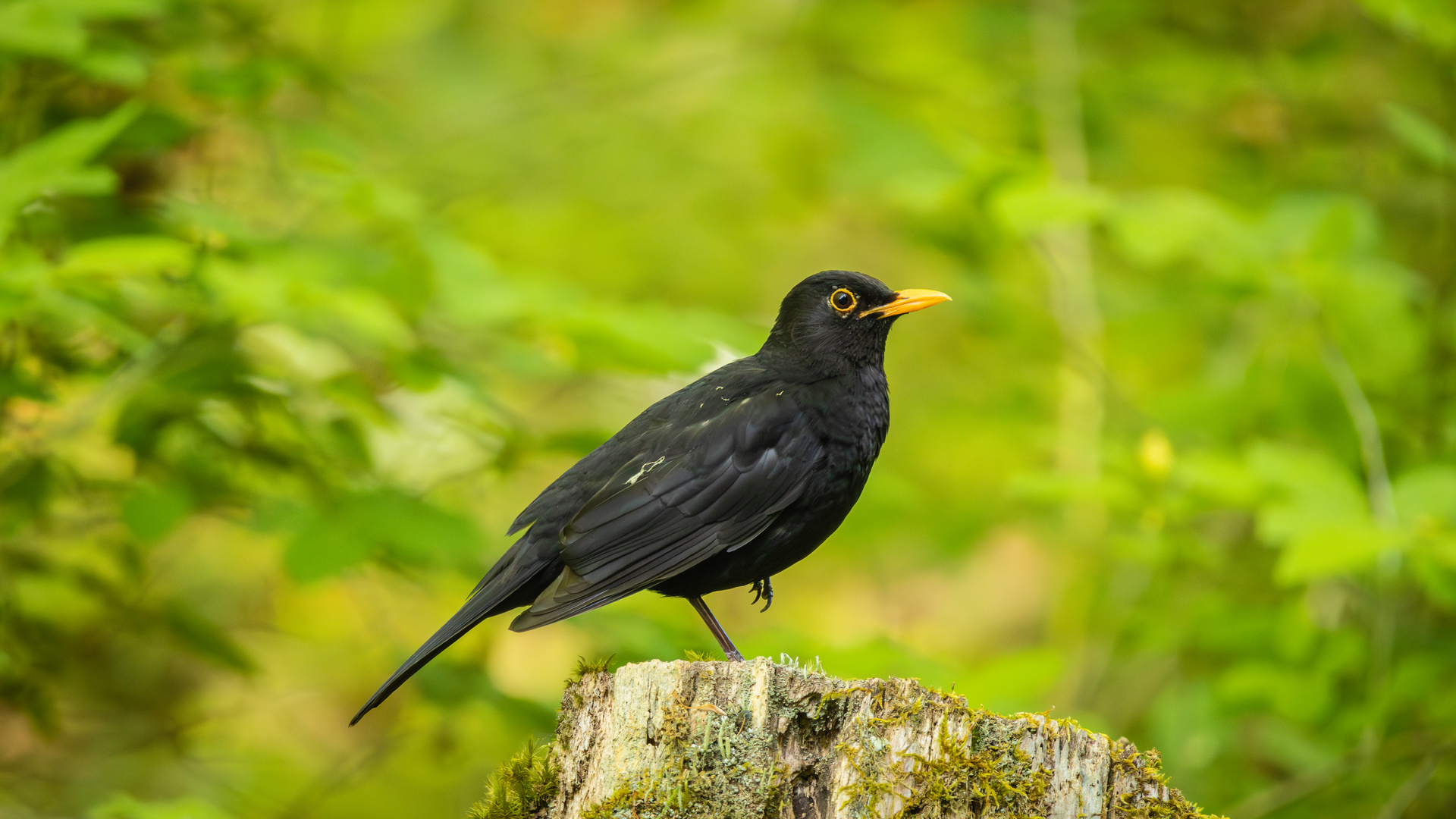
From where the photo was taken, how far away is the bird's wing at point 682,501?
287cm

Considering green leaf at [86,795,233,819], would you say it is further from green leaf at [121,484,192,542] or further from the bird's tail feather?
green leaf at [121,484,192,542]

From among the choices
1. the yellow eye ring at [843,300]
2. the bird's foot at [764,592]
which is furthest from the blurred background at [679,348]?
the yellow eye ring at [843,300]

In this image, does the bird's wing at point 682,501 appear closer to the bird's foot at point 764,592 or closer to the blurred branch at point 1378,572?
the bird's foot at point 764,592

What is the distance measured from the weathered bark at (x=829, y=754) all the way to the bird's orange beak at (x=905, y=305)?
4.84 ft

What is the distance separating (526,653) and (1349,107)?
21.3ft

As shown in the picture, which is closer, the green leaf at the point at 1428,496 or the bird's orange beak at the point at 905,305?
the green leaf at the point at 1428,496

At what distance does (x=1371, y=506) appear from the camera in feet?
11.0

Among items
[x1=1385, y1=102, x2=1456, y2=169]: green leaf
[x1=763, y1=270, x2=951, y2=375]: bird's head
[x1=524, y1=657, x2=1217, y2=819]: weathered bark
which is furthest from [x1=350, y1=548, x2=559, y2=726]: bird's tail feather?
[x1=1385, y1=102, x2=1456, y2=169]: green leaf

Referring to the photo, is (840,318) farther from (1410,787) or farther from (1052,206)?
(1410,787)

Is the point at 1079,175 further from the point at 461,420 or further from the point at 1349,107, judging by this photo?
the point at 461,420

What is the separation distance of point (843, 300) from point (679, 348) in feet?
1.96

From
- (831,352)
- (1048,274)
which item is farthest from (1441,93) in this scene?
(831,352)

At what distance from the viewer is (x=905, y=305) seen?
3473 millimetres

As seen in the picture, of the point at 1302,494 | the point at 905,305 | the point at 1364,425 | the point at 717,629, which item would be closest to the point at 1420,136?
the point at 1364,425
